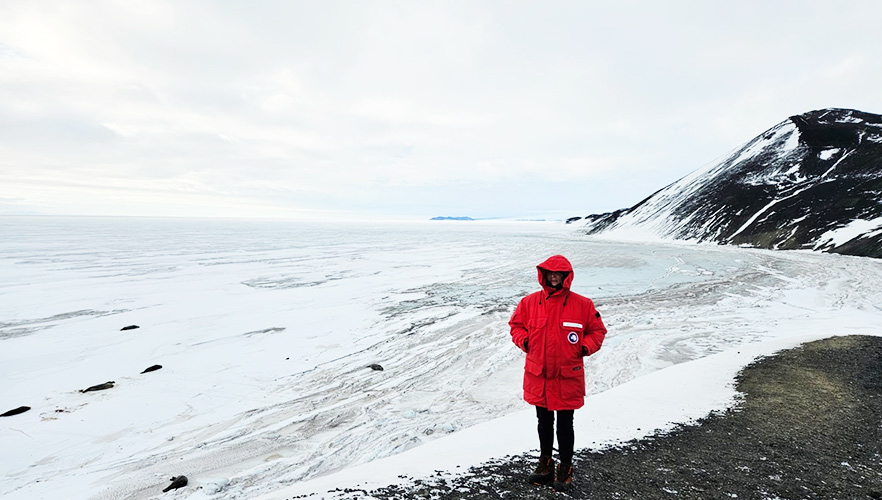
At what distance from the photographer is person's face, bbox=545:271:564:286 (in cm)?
427

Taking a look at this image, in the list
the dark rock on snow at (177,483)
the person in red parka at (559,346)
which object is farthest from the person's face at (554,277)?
the dark rock on snow at (177,483)

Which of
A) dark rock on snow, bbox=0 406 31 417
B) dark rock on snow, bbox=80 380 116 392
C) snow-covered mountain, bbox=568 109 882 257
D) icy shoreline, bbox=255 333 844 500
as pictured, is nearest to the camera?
icy shoreline, bbox=255 333 844 500

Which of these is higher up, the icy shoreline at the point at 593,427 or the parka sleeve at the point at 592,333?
the parka sleeve at the point at 592,333

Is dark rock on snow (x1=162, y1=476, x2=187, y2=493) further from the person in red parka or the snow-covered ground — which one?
the person in red parka

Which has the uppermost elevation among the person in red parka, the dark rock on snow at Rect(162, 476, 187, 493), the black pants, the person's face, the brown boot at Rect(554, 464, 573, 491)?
the person's face

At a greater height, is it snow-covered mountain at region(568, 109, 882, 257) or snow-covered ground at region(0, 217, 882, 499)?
snow-covered mountain at region(568, 109, 882, 257)

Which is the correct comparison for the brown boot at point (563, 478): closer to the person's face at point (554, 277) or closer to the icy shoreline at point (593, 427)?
the icy shoreline at point (593, 427)

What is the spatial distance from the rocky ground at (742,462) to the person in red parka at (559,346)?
2.01 ft

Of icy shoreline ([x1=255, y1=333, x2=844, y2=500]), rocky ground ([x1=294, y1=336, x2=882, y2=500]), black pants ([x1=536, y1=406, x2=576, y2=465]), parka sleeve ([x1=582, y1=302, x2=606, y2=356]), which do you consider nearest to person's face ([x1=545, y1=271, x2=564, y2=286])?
parka sleeve ([x1=582, y1=302, x2=606, y2=356])

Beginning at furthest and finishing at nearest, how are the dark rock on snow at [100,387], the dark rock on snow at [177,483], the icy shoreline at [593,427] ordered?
1. the dark rock on snow at [100,387]
2. the dark rock on snow at [177,483]
3. the icy shoreline at [593,427]

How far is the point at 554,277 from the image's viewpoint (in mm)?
4277

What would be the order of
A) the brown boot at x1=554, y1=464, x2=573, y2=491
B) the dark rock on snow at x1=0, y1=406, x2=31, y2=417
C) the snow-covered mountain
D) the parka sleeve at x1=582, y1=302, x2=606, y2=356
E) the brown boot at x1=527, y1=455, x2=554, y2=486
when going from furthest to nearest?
the snow-covered mountain → the dark rock on snow at x1=0, y1=406, x2=31, y2=417 → the brown boot at x1=527, y1=455, x2=554, y2=486 → the brown boot at x1=554, y1=464, x2=573, y2=491 → the parka sleeve at x1=582, y1=302, x2=606, y2=356

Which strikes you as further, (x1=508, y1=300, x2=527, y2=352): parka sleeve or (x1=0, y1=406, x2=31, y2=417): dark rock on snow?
(x1=0, y1=406, x2=31, y2=417): dark rock on snow

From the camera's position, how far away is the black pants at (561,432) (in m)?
4.48
